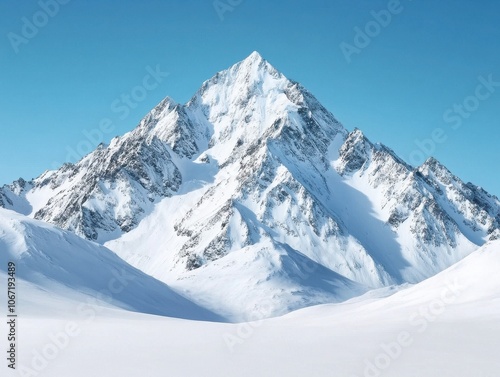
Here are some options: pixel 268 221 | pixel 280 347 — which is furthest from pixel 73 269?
pixel 268 221

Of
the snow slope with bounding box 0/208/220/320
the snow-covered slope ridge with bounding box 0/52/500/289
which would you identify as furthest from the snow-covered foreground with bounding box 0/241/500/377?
the snow-covered slope ridge with bounding box 0/52/500/289

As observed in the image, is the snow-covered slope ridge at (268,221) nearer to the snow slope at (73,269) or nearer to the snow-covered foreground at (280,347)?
the snow slope at (73,269)

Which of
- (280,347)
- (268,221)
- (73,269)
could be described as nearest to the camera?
(280,347)

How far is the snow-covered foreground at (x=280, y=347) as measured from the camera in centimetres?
1785

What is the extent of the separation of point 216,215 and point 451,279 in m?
125

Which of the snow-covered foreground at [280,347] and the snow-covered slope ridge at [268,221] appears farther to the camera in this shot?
the snow-covered slope ridge at [268,221]

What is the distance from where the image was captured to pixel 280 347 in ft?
70.4

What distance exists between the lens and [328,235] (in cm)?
16425

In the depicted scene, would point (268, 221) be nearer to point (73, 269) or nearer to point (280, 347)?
point (73, 269)

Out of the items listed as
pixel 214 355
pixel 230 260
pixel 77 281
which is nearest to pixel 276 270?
pixel 230 260

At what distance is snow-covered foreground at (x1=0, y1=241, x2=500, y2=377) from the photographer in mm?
17845

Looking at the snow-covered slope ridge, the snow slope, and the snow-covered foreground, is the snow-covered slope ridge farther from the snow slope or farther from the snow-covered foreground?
the snow-covered foreground

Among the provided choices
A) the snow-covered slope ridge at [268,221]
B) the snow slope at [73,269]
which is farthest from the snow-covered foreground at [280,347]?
the snow-covered slope ridge at [268,221]

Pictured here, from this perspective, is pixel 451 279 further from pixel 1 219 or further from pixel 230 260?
pixel 230 260
